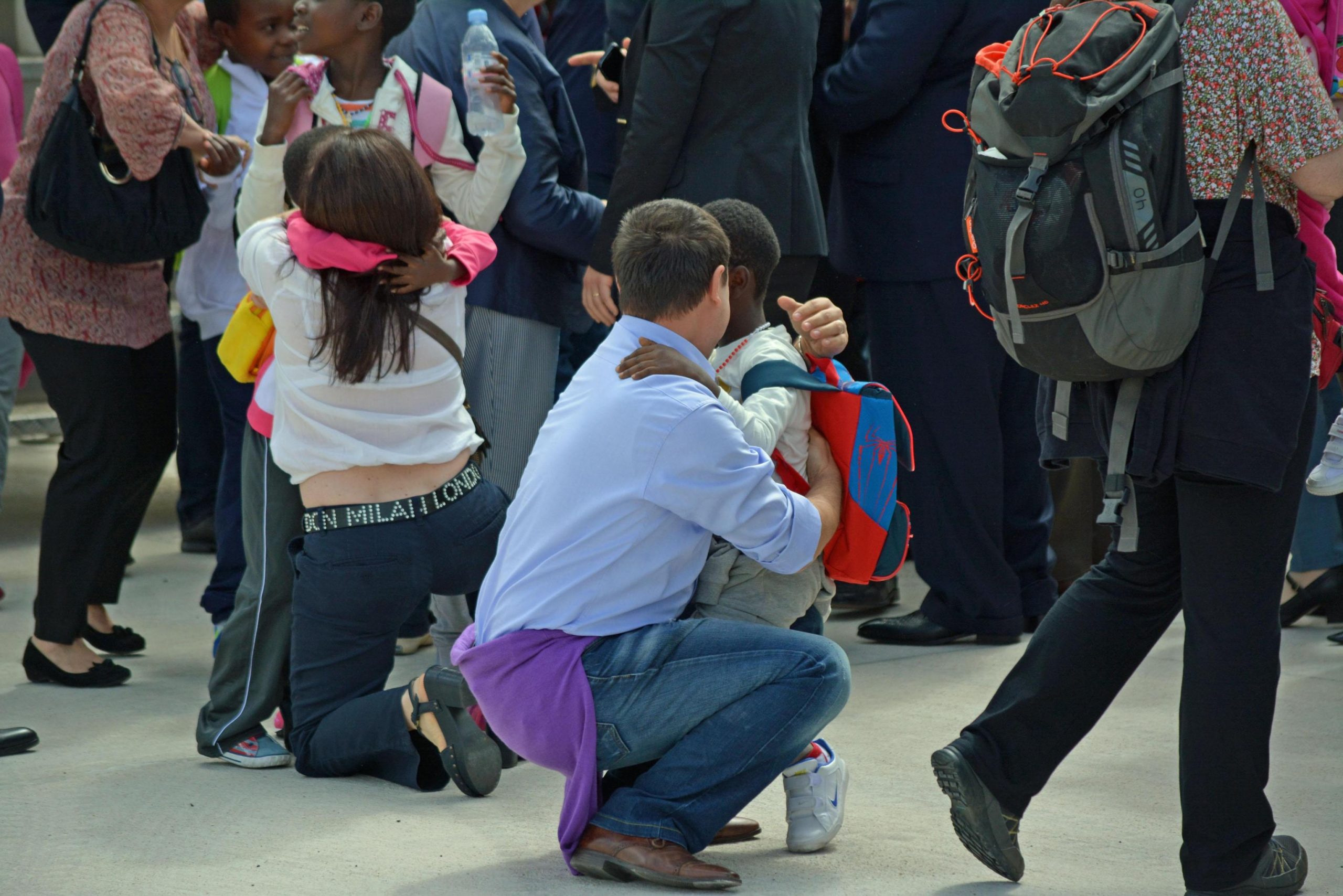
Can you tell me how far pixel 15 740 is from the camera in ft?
12.7

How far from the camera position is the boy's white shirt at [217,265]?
505 cm

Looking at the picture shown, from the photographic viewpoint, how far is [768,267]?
3.36 m

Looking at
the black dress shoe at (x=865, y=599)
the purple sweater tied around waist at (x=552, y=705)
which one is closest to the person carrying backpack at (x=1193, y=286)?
the purple sweater tied around waist at (x=552, y=705)

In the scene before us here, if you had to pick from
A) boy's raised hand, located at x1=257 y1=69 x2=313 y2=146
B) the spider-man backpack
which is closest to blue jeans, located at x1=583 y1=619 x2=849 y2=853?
the spider-man backpack

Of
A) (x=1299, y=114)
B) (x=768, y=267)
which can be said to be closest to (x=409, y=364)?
(x=768, y=267)

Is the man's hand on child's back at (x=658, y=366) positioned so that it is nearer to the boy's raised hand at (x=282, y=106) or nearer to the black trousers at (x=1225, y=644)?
the black trousers at (x=1225, y=644)

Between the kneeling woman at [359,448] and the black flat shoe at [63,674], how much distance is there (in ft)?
3.97

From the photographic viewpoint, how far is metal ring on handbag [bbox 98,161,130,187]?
14.2ft

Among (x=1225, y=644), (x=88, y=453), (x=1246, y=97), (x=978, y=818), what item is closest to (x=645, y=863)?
(x=978, y=818)

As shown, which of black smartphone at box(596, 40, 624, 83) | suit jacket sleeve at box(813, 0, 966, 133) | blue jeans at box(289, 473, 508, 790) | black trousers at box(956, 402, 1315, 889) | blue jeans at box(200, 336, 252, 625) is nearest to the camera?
black trousers at box(956, 402, 1315, 889)

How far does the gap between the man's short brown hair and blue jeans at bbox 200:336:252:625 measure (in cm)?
190

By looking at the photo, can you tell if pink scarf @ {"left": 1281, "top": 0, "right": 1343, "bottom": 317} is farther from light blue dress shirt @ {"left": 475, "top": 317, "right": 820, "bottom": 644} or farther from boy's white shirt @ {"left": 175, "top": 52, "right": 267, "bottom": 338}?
boy's white shirt @ {"left": 175, "top": 52, "right": 267, "bottom": 338}

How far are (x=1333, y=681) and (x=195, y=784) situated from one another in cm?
307

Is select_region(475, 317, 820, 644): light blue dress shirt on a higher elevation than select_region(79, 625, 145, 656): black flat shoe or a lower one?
higher
